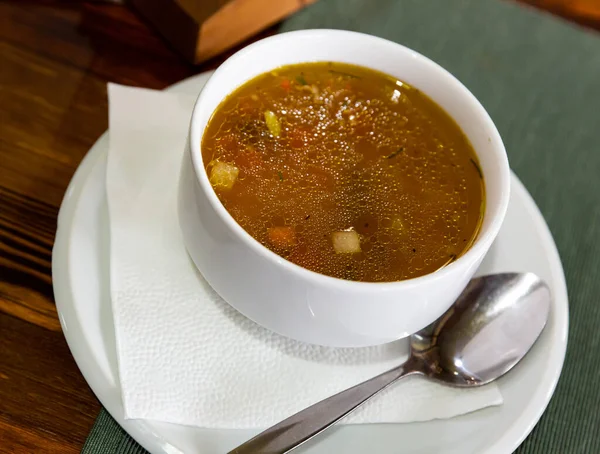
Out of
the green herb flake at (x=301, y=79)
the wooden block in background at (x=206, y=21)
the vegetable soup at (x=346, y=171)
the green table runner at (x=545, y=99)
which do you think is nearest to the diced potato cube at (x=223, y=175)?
the vegetable soup at (x=346, y=171)

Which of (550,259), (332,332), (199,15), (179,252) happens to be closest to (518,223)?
(550,259)

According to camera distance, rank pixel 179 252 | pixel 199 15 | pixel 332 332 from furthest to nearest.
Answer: pixel 199 15 < pixel 179 252 < pixel 332 332

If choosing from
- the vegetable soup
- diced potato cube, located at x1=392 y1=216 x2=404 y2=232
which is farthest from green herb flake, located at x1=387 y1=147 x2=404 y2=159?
diced potato cube, located at x1=392 y1=216 x2=404 y2=232

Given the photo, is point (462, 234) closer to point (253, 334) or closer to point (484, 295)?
point (484, 295)

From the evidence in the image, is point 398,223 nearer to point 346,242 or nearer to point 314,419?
point 346,242

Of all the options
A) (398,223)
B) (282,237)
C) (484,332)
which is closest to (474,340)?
(484,332)

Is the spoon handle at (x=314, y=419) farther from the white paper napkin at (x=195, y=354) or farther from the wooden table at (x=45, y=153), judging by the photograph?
the wooden table at (x=45, y=153)

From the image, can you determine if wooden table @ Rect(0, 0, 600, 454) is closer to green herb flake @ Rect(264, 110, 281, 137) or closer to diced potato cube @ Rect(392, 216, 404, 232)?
green herb flake @ Rect(264, 110, 281, 137)
